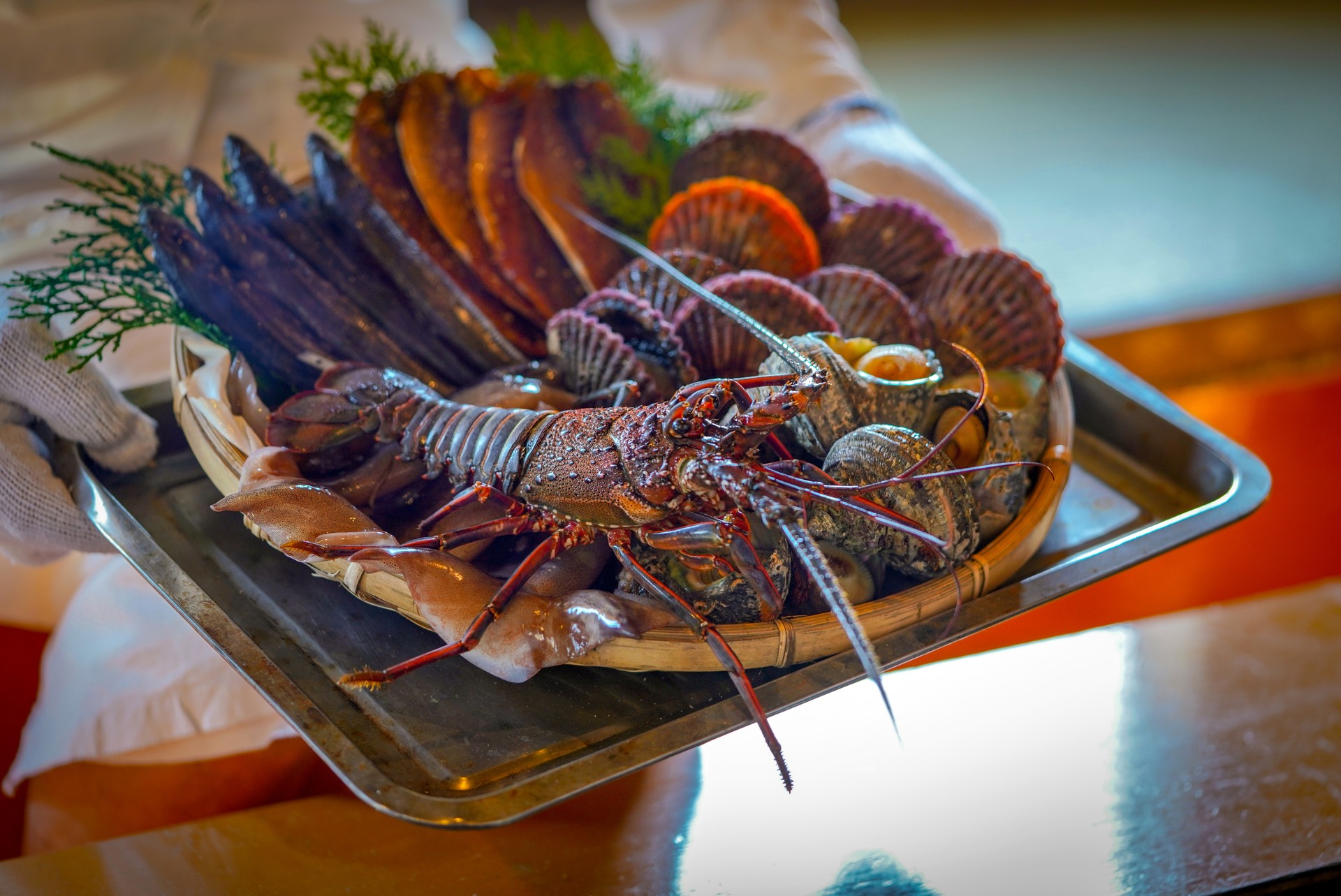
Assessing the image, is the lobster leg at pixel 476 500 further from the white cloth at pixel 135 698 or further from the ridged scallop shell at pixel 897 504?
the white cloth at pixel 135 698

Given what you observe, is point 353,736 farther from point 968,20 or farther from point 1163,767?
point 968,20

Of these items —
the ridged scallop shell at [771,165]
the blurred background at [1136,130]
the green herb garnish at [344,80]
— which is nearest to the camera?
the ridged scallop shell at [771,165]

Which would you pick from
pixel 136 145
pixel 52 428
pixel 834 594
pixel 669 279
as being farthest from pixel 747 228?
pixel 136 145

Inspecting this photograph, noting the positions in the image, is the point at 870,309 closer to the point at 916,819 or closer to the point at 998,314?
the point at 998,314

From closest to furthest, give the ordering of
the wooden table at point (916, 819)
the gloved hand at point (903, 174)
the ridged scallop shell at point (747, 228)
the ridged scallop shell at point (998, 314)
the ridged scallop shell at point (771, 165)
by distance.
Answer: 1. the wooden table at point (916, 819)
2. the ridged scallop shell at point (998, 314)
3. the ridged scallop shell at point (747, 228)
4. the ridged scallop shell at point (771, 165)
5. the gloved hand at point (903, 174)

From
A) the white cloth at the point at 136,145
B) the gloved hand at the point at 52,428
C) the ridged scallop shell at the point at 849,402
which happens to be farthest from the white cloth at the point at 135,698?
the ridged scallop shell at the point at 849,402

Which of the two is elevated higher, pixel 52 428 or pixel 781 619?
pixel 52 428
